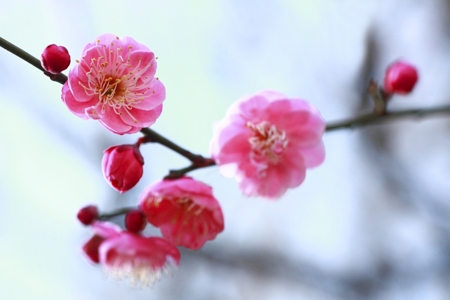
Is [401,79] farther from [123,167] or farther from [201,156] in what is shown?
[123,167]

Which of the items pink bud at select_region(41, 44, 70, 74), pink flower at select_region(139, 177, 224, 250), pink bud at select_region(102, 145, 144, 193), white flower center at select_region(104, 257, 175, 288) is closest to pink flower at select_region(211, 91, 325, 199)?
pink flower at select_region(139, 177, 224, 250)

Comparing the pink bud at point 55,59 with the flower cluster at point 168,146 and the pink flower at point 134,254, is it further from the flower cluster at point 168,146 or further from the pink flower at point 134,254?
the pink flower at point 134,254

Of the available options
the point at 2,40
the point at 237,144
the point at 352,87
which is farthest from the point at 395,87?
the point at 352,87

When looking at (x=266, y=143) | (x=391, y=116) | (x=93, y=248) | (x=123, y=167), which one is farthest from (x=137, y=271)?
(x=391, y=116)

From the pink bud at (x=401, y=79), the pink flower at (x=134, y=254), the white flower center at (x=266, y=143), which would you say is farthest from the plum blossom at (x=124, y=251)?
the pink bud at (x=401, y=79)

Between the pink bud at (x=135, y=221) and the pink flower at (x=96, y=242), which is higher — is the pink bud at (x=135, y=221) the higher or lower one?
the higher one

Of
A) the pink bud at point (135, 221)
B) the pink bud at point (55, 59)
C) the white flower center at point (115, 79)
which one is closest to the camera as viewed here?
the pink bud at point (55, 59)

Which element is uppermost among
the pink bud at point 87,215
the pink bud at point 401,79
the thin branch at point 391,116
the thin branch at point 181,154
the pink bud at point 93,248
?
the pink bud at point 401,79
